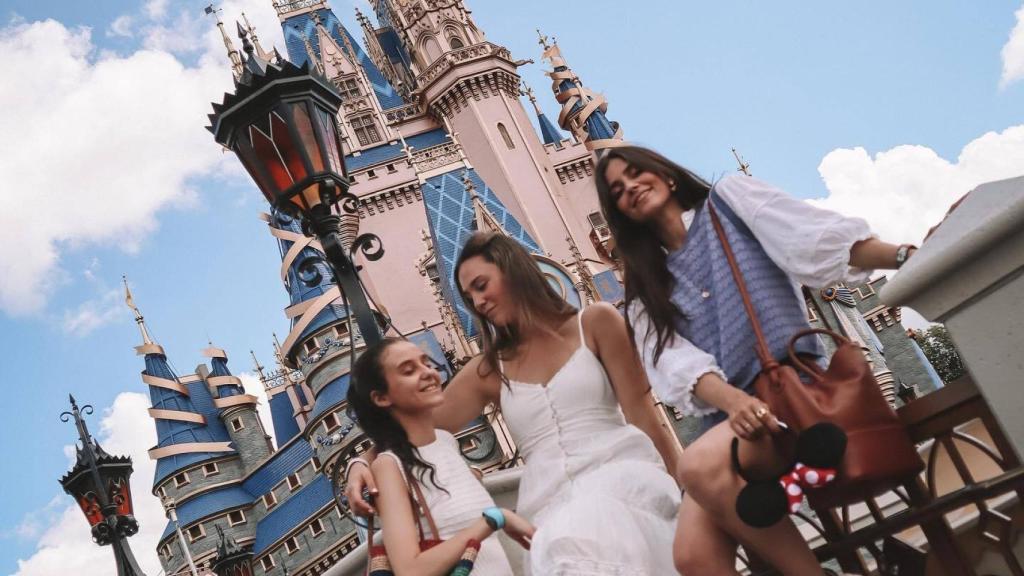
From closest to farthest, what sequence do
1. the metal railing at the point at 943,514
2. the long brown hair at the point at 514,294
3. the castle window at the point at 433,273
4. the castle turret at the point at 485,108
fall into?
the metal railing at the point at 943,514 → the long brown hair at the point at 514,294 → the castle window at the point at 433,273 → the castle turret at the point at 485,108

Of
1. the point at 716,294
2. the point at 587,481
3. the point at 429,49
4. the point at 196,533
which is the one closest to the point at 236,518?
the point at 196,533

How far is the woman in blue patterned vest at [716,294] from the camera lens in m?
2.46

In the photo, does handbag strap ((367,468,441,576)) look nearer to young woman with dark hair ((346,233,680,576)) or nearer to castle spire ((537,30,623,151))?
young woman with dark hair ((346,233,680,576))

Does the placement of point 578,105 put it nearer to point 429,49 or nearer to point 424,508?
point 429,49

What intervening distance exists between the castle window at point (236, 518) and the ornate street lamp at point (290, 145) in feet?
92.1

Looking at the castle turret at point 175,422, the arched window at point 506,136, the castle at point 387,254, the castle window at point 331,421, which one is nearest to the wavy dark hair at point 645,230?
the castle at point 387,254

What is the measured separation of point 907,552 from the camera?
2.70 metres

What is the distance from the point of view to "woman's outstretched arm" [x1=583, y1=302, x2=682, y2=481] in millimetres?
3078

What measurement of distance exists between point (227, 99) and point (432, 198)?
73.5 feet

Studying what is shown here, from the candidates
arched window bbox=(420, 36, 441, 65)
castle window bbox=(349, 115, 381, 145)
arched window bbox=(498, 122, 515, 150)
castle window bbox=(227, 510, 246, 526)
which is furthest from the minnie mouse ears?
castle window bbox=(349, 115, 381, 145)

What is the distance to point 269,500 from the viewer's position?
1215 inches

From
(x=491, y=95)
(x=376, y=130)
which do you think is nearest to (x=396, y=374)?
(x=491, y=95)

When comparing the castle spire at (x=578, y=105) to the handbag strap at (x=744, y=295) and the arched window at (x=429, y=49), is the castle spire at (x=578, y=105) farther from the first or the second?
the handbag strap at (x=744, y=295)

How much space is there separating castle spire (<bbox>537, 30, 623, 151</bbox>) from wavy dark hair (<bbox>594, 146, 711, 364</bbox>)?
26.9 meters
